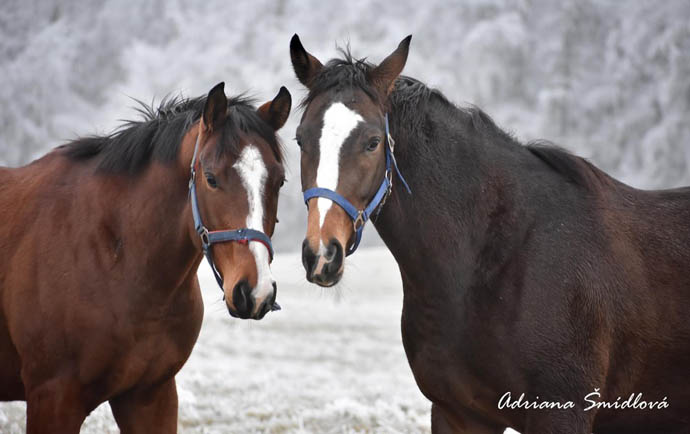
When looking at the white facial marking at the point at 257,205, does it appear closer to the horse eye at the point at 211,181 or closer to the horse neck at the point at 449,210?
the horse eye at the point at 211,181

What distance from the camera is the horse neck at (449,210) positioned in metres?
3.45

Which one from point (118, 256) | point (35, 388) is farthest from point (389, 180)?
point (35, 388)

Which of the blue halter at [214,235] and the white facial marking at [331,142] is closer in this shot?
the white facial marking at [331,142]

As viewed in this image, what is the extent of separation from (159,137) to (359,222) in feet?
4.22

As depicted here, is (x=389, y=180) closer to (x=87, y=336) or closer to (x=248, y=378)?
(x=87, y=336)

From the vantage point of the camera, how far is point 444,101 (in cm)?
371

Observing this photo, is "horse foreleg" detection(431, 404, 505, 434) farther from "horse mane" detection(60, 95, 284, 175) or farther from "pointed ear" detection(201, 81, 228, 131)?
"pointed ear" detection(201, 81, 228, 131)

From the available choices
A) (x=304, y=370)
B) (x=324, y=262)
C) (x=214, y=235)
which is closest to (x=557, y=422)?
(x=324, y=262)

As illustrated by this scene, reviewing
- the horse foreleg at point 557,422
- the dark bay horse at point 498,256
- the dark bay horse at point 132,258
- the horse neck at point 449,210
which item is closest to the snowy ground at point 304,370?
the dark bay horse at point 132,258

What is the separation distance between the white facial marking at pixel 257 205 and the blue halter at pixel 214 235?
0.09ft

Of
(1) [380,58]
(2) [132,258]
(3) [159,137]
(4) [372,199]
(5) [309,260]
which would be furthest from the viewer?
(1) [380,58]

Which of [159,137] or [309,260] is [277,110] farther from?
[309,260]

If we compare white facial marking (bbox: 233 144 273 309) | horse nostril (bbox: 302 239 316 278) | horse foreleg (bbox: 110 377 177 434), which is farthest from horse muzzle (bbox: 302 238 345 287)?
horse foreleg (bbox: 110 377 177 434)

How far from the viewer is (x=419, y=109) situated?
3615mm
